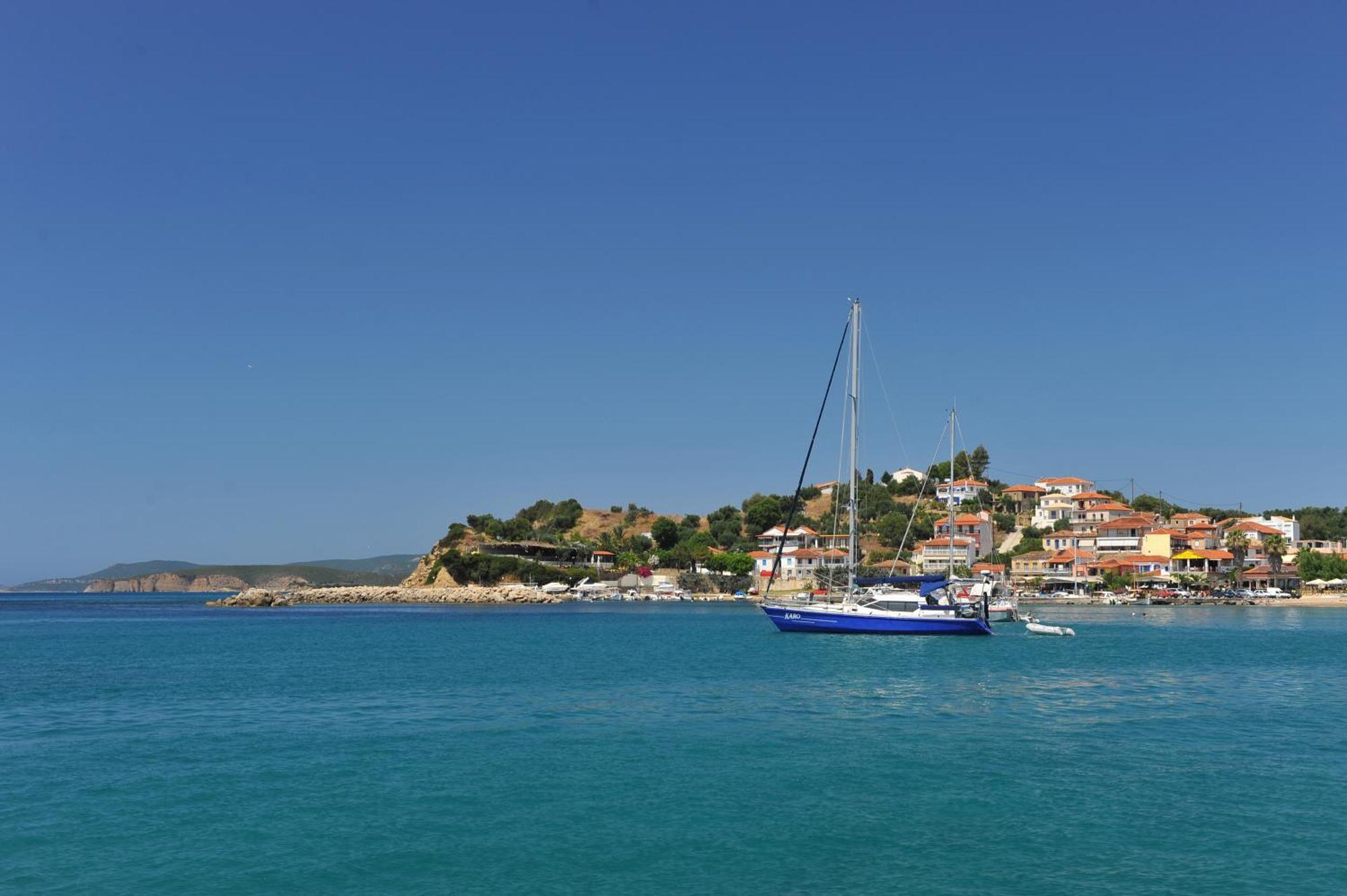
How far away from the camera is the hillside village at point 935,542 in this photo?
118 m

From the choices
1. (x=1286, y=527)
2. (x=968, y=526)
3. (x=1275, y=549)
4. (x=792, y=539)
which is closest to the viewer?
(x=1275, y=549)

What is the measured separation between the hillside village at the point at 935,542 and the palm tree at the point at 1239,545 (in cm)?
18

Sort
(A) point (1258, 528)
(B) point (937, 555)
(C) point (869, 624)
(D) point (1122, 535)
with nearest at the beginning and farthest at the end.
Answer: (C) point (869, 624)
(A) point (1258, 528)
(D) point (1122, 535)
(B) point (937, 555)

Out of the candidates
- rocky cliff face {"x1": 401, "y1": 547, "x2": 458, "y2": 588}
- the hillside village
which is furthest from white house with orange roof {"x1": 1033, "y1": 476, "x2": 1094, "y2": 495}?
rocky cliff face {"x1": 401, "y1": 547, "x2": 458, "y2": 588}

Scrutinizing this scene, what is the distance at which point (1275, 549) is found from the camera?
118m

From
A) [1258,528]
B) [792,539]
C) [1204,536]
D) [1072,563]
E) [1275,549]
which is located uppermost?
[1258,528]

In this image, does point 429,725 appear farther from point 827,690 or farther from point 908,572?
point 908,572

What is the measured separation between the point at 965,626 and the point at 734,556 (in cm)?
8938

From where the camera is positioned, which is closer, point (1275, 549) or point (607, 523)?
point (1275, 549)

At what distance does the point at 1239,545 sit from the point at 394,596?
104 metres

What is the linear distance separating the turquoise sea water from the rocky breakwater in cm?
8168

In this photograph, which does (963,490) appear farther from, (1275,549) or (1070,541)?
(1275,549)

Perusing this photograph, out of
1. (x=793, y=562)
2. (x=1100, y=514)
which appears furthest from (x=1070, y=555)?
(x=793, y=562)

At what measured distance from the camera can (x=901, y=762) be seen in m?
21.1
